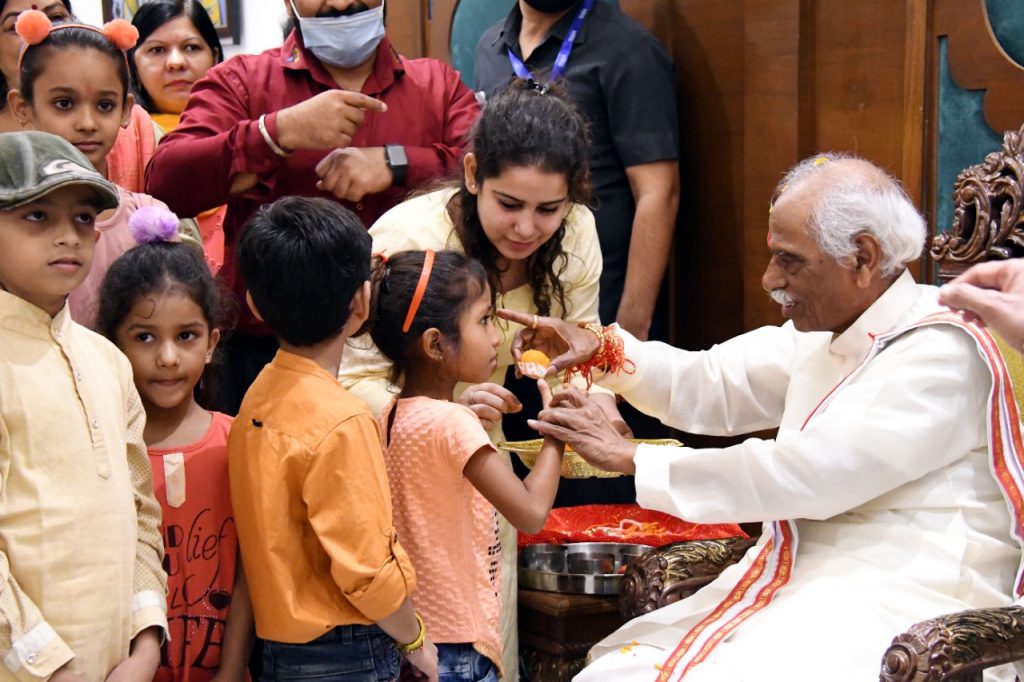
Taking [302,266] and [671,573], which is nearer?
[302,266]

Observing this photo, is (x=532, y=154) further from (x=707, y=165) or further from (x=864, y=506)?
(x=707, y=165)

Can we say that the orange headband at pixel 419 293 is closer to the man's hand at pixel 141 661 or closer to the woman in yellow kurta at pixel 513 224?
the woman in yellow kurta at pixel 513 224

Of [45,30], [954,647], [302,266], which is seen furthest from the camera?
[45,30]

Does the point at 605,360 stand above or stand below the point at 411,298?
below

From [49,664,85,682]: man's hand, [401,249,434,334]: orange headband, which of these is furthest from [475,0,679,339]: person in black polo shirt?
[49,664,85,682]: man's hand

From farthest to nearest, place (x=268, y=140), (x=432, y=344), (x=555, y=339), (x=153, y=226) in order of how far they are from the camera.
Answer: (x=268, y=140) → (x=555, y=339) → (x=153, y=226) → (x=432, y=344)

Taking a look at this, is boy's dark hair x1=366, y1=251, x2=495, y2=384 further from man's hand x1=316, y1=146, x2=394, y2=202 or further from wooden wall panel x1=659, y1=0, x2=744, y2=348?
wooden wall panel x1=659, y1=0, x2=744, y2=348

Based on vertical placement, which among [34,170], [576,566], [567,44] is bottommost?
[576,566]

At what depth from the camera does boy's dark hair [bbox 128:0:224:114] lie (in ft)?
14.3

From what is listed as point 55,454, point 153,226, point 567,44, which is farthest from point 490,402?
point 567,44

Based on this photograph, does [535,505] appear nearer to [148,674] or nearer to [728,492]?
[728,492]

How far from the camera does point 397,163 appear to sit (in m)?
3.33

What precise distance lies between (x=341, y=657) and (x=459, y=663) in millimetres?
270

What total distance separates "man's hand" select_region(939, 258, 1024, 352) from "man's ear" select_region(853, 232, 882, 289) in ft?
0.92
